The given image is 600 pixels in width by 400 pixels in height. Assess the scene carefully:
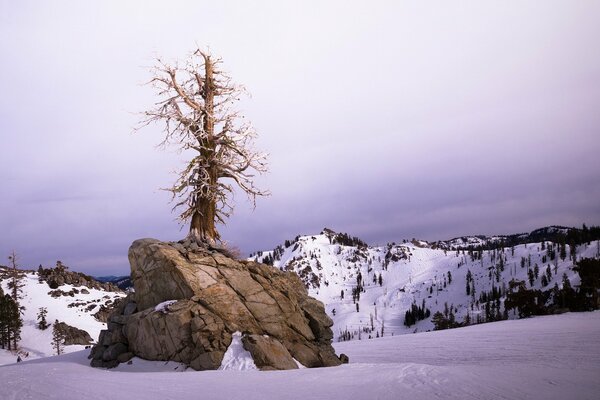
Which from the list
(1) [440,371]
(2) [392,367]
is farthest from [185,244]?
(1) [440,371]

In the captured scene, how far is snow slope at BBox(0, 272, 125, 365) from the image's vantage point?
241ft

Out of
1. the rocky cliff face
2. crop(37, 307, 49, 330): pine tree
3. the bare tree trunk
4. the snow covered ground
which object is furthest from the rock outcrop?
the bare tree trunk

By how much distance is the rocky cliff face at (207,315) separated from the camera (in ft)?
52.8

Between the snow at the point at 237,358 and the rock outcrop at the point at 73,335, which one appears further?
the rock outcrop at the point at 73,335

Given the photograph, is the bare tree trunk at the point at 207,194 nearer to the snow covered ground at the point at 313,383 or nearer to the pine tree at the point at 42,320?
the snow covered ground at the point at 313,383

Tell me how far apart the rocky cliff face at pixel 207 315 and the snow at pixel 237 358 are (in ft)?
0.68

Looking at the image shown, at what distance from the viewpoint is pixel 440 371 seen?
13.3 meters

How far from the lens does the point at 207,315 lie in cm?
1650

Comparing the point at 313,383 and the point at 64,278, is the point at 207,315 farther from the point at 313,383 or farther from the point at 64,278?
the point at 64,278

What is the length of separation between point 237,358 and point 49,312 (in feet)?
304

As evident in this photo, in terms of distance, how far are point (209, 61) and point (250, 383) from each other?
55.6ft

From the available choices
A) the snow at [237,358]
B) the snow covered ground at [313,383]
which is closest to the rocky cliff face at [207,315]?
the snow at [237,358]

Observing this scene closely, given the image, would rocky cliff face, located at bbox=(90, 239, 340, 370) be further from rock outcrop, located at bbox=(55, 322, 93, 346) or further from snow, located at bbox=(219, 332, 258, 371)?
rock outcrop, located at bbox=(55, 322, 93, 346)

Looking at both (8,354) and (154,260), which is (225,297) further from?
(8,354)
